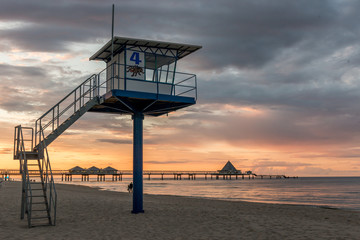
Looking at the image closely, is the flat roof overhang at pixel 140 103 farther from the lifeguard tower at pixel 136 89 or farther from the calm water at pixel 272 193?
the calm water at pixel 272 193

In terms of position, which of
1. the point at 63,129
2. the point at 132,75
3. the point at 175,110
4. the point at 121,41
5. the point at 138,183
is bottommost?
the point at 138,183

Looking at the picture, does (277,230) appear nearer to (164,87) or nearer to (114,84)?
(164,87)

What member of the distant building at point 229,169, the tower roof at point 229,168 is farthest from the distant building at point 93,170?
the tower roof at point 229,168

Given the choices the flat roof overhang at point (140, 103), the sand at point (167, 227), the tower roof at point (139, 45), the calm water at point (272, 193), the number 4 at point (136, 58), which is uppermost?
the tower roof at point (139, 45)

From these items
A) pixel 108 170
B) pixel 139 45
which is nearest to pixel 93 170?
pixel 108 170

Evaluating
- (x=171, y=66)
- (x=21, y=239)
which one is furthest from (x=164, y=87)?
(x=21, y=239)

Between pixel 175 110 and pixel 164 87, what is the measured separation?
170 cm

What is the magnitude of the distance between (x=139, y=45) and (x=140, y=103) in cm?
303

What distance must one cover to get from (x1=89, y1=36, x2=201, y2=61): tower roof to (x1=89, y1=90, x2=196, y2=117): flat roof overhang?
8.75 feet

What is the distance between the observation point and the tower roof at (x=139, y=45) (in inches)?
707

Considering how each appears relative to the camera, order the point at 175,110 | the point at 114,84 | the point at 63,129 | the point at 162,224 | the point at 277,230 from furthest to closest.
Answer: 1. the point at 175,110
2. the point at 114,84
3. the point at 63,129
4. the point at 162,224
5. the point at 277,230

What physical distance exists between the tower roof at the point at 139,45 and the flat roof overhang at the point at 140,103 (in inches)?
105

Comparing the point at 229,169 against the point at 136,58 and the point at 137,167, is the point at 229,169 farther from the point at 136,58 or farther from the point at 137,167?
the point at 136,58

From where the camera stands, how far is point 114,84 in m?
18.7
